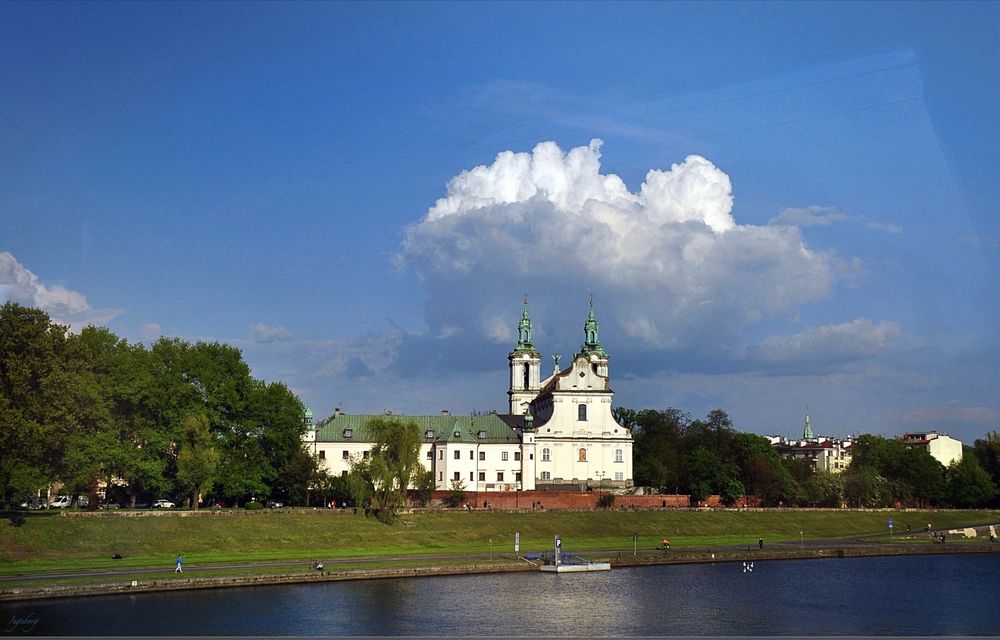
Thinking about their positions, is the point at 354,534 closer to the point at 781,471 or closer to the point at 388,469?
the point at 388,469

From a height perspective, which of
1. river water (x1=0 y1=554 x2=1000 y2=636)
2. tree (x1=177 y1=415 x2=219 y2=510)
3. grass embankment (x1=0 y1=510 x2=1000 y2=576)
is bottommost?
river water (x1=0 y1=554 x2=1000 y2=636)

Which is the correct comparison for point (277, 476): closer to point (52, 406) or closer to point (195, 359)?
point (195, 359)

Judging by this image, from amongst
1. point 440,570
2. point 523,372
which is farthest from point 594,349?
point 440,570

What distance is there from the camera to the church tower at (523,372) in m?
147

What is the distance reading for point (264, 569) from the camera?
63.9 m

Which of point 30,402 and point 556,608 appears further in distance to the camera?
point 30,402

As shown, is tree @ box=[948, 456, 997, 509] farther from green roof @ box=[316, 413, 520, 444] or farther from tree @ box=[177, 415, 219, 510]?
tree @ box=[177, 415, 219, 510]

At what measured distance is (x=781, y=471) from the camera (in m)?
127

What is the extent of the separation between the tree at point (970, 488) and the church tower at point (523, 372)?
2116 inches

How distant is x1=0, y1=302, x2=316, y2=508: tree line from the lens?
230ft

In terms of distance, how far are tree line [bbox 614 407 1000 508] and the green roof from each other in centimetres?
1642

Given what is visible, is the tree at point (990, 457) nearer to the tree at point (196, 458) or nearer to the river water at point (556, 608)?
the river water at point (556, 608)

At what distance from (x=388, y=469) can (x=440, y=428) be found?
38.6 metres

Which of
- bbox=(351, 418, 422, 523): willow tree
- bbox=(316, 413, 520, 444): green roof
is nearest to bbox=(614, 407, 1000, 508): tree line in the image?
bbox=(316, 413, 520, 444): green roof
